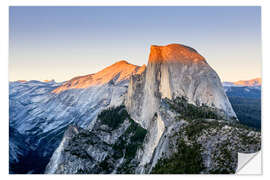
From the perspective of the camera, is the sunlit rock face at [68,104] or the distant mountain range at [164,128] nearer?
the distant mountain range at [164,128]

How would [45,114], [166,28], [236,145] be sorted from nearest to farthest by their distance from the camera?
[236,145], [166,28], [45,114]

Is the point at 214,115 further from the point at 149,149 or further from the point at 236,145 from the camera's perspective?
the point at 149,149

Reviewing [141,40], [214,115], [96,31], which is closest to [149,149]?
[214,115]

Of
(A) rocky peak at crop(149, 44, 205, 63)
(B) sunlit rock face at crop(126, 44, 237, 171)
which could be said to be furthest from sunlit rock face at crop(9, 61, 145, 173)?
(A) rocky peak at crop(149, 44, 205, 63)

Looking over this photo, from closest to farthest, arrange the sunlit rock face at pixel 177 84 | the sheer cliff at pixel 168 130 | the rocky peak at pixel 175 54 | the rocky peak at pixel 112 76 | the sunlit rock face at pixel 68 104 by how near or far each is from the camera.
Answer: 1. the sheer cliff at pixel 168 130
2. the sunlit rock face at pixel 177 84
3. the rocky peak at pixel 175 54
4. the sunlit rock face at pixel 68 104
5. the rocky peak at pixel 112 76

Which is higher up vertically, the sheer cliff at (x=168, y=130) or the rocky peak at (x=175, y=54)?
the rocky peak at (x=175, y=54)

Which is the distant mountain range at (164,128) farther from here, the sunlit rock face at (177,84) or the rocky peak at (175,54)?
the rocky peak at (175,54)

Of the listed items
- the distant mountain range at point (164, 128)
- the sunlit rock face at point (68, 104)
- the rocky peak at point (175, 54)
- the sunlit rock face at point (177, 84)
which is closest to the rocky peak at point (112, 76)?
the sunlit rock face at point (68, 104)

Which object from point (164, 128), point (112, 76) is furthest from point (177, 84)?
point (112, 76)

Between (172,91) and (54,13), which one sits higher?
(54,13)
